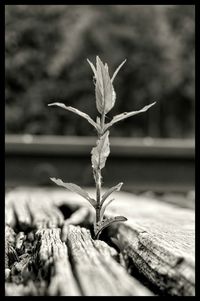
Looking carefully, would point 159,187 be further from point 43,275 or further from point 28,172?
point 43,275

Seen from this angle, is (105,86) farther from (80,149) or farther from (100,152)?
(80,149)

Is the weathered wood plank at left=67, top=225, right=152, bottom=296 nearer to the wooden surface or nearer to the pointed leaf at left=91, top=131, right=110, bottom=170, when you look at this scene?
the wooden surface

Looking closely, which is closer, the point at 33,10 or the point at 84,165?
the point at 84,165

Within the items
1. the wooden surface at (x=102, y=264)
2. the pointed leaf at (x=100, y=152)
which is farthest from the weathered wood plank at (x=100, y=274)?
the pointed leaf at (x=100, y=152)

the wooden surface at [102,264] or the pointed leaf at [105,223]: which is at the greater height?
the pointed leaf at [105,223]

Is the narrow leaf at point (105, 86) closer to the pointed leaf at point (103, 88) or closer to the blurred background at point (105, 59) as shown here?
the pointed leaf at point (103, 88)

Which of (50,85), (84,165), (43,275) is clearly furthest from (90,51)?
(43,275)
